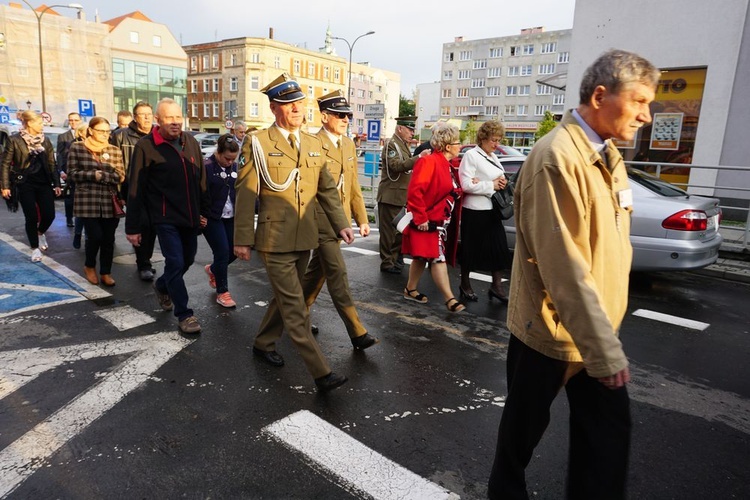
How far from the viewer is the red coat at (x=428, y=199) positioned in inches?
211

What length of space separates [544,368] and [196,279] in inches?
209

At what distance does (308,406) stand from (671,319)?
407 cm

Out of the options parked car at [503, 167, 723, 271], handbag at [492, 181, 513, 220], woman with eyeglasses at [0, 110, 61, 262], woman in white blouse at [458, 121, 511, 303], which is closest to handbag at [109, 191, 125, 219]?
woman with eyeglasses at [0, 110, 61, 262]

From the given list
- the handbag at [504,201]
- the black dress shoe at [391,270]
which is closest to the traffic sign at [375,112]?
the black dress shoe at [391,270]

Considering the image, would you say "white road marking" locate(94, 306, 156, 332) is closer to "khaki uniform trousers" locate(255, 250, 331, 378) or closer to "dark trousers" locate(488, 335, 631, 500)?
"khaki uniform trousers" locate(255, 250, 331, 378)

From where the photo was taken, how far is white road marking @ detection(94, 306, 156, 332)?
483cm

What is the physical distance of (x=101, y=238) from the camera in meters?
5.98

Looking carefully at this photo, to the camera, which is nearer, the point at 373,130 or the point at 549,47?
the point at 373,130

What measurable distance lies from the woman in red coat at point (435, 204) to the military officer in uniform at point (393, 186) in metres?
1.61

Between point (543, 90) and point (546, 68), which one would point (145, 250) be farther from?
point (546, 68)

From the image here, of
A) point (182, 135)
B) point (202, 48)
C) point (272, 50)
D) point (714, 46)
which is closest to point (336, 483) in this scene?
point (182, 135)

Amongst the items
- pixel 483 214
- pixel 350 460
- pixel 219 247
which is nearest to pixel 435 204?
pixel 483 214

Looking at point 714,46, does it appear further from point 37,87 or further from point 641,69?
point 37,87

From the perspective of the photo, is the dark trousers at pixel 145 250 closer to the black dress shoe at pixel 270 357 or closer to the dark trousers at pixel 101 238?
the dark trousers at pixel 101 238
